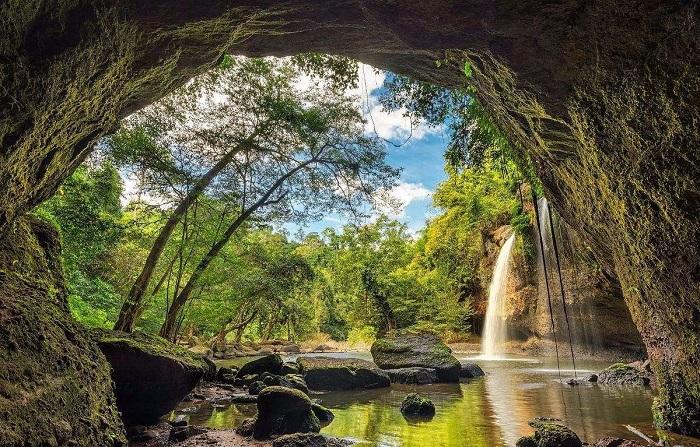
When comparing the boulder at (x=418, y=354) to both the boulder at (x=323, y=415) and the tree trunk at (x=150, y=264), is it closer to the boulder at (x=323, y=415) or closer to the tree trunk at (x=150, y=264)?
the boulder at (x=323, y=415)

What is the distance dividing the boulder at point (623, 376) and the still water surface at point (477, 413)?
0.60 m

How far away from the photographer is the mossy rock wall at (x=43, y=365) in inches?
117

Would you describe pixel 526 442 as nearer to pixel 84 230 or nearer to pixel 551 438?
pixel 551 438

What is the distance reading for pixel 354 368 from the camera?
453 inches

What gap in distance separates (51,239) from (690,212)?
7.81m

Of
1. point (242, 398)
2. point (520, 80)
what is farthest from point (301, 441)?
point (520, 80)

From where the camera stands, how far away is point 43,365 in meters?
3.53

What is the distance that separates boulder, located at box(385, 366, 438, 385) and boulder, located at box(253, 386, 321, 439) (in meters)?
5.89

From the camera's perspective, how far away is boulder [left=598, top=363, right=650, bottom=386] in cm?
959

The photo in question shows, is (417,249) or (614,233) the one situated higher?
(417,249)

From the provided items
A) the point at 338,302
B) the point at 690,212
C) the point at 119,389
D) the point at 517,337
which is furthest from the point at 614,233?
the point at 338,302

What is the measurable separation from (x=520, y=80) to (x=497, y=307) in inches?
915

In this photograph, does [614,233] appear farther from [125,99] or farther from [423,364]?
[423,364]

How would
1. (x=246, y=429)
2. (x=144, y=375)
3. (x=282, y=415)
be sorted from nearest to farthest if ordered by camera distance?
(x=144, y=375)
(x=282, y=415)
(x=246, y=429)
